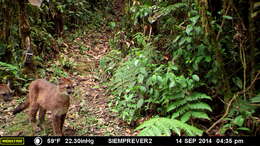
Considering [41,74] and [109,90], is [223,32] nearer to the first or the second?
[109,90]

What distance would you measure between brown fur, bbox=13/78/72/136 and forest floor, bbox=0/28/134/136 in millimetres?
346

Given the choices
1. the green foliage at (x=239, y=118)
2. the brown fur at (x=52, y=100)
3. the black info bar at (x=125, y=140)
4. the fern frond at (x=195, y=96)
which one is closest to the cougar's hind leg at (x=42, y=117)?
the brown fur at (x=52, y=100)

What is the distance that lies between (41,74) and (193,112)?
4.24 m

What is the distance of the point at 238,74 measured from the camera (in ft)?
17.6

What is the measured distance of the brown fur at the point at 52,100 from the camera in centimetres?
504

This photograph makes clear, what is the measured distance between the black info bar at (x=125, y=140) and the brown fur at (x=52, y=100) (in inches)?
9.9

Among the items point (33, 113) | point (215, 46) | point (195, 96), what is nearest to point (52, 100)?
point (33, 113)

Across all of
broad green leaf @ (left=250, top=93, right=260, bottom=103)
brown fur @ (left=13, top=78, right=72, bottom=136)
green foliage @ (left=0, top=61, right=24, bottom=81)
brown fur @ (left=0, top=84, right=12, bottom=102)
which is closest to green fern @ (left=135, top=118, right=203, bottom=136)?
broad green leaf @ (left=250, top=93, right=260, bottom=103)

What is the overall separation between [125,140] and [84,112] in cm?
187

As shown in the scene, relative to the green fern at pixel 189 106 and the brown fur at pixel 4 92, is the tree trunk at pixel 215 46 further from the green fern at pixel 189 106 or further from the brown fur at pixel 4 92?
the brown fur at pixel 4 92

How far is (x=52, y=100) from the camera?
5.14m

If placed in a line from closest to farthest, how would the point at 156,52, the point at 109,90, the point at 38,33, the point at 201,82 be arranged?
1. the point at 201,82
2. the point at 156,52
3. the point at 109,90
4. the point at 38,33

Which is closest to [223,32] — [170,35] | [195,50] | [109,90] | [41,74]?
[195,50]

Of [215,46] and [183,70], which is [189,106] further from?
[215,46]
